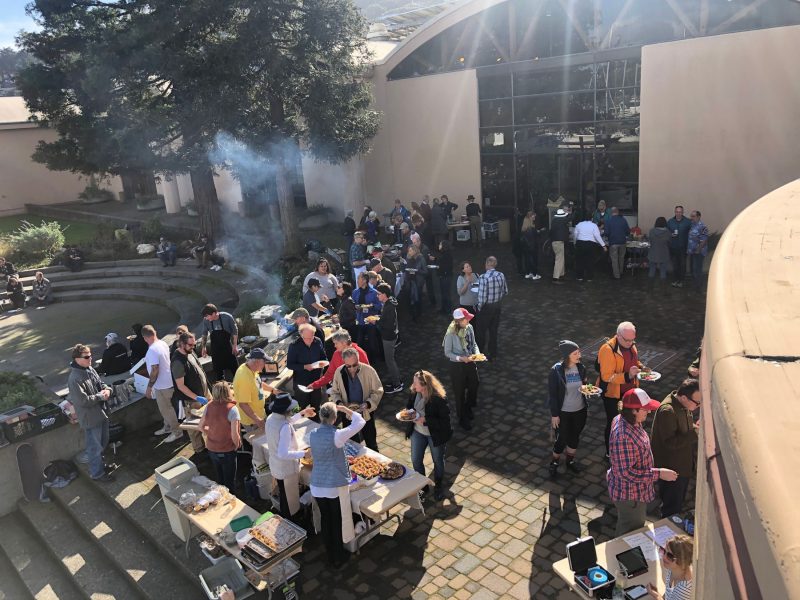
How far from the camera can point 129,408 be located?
983 centimetres

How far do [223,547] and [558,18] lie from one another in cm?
1742

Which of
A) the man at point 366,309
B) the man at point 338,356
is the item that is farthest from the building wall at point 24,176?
the man at point 338,356

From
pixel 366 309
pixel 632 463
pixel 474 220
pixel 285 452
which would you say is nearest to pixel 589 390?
pixel 632 463

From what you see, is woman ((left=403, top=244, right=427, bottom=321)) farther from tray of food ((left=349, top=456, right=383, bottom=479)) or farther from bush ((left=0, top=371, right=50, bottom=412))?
bush ((left=0, top=371, right=50, bottom=412))

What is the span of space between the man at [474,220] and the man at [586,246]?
4650 mm

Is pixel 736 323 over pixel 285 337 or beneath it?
over

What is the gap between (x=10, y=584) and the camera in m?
7.90

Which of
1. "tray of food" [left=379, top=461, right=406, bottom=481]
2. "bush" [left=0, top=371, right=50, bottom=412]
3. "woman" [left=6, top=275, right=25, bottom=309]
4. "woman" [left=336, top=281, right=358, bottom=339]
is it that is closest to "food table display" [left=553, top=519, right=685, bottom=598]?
"tray of food" [left=379, top=461, right=406, bottom=481]

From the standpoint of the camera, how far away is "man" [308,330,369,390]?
8234mm

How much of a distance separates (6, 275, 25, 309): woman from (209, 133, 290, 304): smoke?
19.9 feet

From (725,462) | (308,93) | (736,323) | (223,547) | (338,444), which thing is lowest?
(223,547)

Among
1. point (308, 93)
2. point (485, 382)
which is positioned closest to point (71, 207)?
point (308, 93)

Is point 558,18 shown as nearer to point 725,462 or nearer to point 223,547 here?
point 223,547

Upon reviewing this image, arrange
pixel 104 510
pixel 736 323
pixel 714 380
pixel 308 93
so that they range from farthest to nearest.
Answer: pixel 308 93 < pixel 104 510 < pixel 736 323 < pixel 714 380
